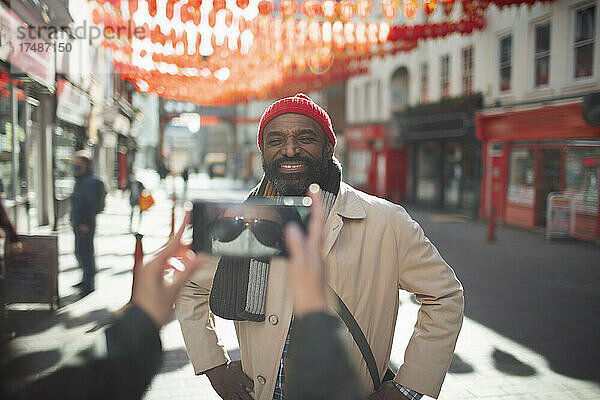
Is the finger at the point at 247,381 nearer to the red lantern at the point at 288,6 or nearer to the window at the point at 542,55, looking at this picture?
the red lantern at the point at 288,6

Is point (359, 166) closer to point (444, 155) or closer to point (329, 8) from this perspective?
point (444, 155)

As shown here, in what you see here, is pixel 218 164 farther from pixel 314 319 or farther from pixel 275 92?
pixel 314 319

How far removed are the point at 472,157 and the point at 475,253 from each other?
25.4ft

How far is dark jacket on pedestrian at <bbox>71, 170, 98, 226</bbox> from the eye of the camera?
6.47 m

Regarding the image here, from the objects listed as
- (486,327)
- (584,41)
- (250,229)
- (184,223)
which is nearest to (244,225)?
(250,229)

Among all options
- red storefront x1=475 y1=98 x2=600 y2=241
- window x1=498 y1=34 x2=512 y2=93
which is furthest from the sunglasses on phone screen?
window x1=498 y1=34 x2=512 y2=93

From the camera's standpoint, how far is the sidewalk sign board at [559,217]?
1189 cm

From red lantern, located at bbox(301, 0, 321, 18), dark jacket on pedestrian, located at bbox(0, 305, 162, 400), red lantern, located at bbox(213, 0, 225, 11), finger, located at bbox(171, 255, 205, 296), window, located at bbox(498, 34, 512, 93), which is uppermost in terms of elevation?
window, located at bbox(498, 34, 512, 93)

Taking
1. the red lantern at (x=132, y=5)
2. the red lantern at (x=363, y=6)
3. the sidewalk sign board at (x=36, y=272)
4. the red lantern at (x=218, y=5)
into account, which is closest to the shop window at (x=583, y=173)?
the red lantern at (x=363, y=6)

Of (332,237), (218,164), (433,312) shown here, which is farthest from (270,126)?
(218,164)

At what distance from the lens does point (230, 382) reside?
1.92 meters

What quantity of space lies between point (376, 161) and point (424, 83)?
17.8ft

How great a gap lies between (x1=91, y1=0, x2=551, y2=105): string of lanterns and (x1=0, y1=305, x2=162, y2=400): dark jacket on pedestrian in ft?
21.7

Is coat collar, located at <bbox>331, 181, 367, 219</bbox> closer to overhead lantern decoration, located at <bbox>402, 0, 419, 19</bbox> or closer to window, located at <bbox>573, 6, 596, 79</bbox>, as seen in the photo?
overhead lantern decoration, located at <bbox>402, 0, 419, 19</bbox>
